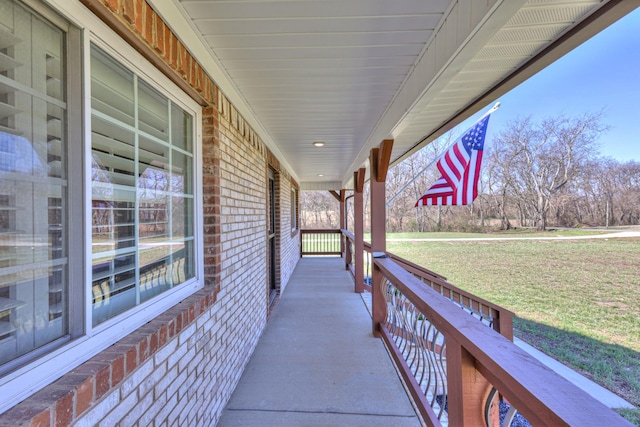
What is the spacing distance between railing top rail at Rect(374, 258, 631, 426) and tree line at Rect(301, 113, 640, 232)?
11.7 meters

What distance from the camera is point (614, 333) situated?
586cm

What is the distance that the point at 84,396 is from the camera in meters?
0.82

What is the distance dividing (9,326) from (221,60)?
1.70 m

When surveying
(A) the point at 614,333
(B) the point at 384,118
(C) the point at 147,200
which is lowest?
(A) the point at 614,333

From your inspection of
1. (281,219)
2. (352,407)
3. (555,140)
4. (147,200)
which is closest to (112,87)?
(147,200)

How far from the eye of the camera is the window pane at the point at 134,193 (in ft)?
3.45

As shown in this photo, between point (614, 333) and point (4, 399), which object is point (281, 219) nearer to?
point (4, 399)

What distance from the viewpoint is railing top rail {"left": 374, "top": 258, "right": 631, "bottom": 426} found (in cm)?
65

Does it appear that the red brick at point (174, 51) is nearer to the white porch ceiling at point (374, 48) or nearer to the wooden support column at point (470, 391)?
the white porch ceiling at point (374, 48)

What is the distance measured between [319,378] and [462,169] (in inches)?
115

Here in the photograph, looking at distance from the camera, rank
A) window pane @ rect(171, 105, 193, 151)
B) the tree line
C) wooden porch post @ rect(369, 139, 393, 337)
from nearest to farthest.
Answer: window pane @ rect(171, 105, 193, 151)
wooden porch post @ rect(369, 139, 393, 337)
the tree line

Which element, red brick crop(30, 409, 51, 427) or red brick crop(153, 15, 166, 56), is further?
red brick crop(153, 15, 166, 56)

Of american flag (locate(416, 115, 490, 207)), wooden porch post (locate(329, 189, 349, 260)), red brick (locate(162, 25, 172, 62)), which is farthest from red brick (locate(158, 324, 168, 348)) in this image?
wooden porch post (locate(329, 189, 349, 260))

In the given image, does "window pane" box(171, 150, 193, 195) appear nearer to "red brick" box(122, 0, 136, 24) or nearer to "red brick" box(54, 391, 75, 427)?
"red brick" box(122, 0, 136, 24)
